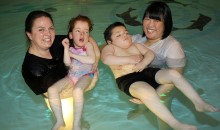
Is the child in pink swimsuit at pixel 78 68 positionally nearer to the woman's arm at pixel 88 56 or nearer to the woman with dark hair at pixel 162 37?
the woman's arm at pixel 88 56

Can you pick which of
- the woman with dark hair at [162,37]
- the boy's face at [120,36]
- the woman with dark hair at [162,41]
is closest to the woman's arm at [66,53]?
the boy's face at [120,36]

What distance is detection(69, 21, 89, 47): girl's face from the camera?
3.47 m

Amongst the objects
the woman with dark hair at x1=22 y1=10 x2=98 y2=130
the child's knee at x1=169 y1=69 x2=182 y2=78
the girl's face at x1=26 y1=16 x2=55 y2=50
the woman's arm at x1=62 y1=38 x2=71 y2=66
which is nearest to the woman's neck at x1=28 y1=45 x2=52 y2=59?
the woman with dark hair at x1=22 y1=10 x2=98 y2=130

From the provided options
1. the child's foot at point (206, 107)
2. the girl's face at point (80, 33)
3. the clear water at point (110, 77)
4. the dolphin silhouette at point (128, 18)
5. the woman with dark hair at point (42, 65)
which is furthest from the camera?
the dolphin silhouette at point (128, 18)

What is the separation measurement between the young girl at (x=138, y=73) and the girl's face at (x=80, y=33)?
1.12ft

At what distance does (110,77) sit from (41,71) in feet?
5.74

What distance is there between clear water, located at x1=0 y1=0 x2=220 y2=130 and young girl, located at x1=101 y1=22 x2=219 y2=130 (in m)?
0.68

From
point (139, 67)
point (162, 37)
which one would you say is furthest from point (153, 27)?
point (139, 67)

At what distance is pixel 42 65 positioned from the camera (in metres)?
3.36

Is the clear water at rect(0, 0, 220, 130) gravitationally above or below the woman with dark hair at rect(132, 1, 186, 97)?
below

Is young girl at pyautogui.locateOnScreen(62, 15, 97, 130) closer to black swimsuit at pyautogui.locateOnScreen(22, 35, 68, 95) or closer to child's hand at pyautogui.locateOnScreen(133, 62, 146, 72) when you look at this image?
black swimsuit at pyautogui.locateOnScreen(22, 35, 68, 95)

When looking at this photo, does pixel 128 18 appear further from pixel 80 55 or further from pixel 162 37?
pixel 80 55

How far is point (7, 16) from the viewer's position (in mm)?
7762

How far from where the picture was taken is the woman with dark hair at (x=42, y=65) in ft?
10.6
